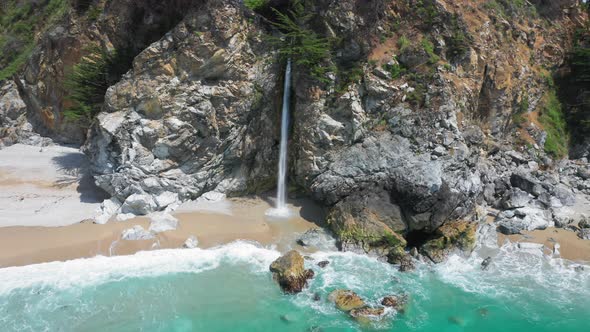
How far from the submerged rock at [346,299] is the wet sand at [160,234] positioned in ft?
11.7

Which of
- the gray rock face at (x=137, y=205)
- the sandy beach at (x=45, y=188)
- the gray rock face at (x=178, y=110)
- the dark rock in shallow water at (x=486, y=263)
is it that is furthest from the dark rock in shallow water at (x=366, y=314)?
the sandy beach at (x=45, y=188)

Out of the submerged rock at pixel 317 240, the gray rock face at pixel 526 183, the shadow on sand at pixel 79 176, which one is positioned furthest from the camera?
the gray rock face at pixel 526 183

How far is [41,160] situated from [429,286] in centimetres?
2444

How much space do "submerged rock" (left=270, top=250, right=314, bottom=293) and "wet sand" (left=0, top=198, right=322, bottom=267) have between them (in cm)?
173

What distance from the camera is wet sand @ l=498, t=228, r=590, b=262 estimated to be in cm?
1597

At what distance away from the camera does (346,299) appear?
1212 centimetres

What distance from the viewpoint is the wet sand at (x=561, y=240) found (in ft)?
52.4

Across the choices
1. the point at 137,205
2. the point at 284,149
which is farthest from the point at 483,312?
the point at 137,205

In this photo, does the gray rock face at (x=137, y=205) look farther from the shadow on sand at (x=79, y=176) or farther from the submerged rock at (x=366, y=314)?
the submerged rock at (x=366, y=314)

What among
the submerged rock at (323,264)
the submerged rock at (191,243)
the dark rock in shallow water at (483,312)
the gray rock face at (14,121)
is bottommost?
the dark rock in shallow water at (483,312)

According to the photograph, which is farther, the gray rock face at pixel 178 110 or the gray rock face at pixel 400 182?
the gray rock face at pixel 178 110

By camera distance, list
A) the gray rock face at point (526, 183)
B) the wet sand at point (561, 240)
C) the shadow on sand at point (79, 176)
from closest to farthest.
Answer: the wet sand at point (561, 240)
the shadow on sand at point (79, 176)
the gray rock face at point (526, 183)

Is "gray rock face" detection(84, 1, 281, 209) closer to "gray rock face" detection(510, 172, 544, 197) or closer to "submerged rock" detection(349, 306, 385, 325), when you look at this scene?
"submerged rock" detection(349, 306, 385, 325)

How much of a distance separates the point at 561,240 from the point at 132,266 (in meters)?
19.6
